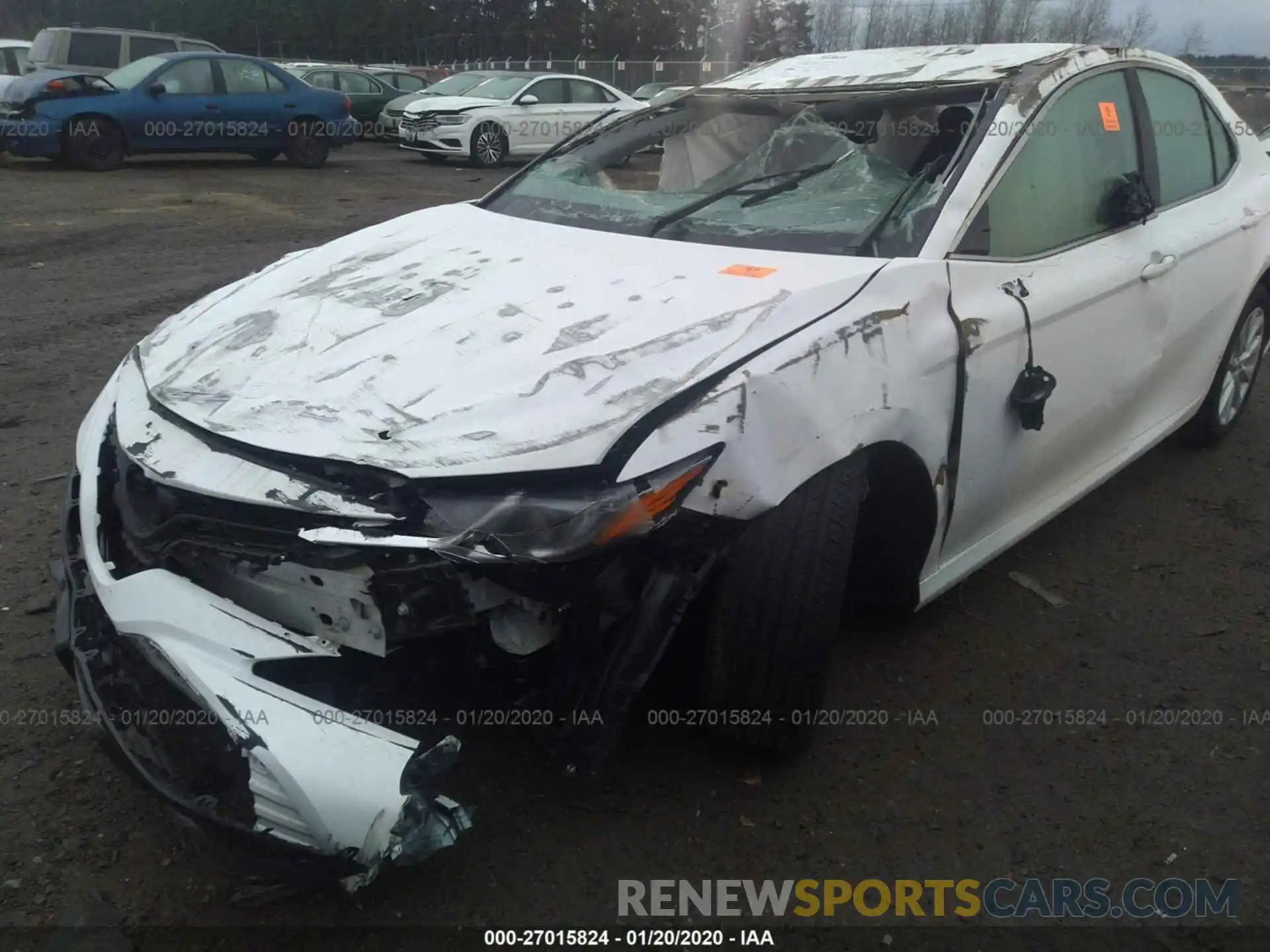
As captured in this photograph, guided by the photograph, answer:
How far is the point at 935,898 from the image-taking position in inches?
81.7

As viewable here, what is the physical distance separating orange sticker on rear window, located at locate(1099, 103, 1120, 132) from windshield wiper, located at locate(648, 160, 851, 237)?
0.83 metres

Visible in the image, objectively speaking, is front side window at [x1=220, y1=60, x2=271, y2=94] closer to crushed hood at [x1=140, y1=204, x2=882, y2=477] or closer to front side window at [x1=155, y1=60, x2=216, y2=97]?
front side window at [x1=155, y1=60, x2=216, y2=97]

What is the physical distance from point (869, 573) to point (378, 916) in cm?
146

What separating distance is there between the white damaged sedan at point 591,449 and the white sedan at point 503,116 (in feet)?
39.3

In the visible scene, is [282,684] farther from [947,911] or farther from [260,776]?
[947,911]

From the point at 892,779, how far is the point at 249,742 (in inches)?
57.3

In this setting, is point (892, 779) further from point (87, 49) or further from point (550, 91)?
point (87, 49)

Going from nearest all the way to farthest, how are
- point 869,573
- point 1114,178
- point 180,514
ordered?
1. point 180,514
2. point 869,573
3. point 1114,178

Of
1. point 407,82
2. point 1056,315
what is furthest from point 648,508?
point 407,82

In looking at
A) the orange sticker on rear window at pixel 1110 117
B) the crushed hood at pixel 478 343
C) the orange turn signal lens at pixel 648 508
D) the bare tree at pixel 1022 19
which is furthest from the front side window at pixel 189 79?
the bare tree at pixel 1022 19

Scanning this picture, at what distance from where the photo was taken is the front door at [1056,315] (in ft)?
8.45

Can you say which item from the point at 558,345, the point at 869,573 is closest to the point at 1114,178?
the point at 869,573

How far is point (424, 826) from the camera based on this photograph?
6.11 feet

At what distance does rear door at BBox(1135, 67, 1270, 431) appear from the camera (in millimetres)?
3365
